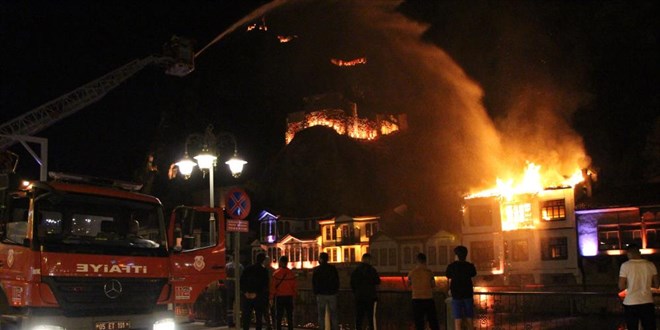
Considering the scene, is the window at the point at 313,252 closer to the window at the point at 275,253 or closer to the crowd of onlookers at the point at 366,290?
the window at the point at 275,253

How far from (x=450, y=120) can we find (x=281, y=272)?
76111mm

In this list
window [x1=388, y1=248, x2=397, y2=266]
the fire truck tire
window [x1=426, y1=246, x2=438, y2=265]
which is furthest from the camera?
window [x1=388, y1=248, x2=397, y2=266]

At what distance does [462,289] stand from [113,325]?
662cm

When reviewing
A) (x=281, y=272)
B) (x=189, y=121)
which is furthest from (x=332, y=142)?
(x=281, y=272)

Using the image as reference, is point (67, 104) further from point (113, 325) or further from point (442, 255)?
point (442, 255)

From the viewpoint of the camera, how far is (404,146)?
96.0 m

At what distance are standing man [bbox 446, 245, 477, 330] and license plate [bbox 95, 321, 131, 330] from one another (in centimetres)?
622

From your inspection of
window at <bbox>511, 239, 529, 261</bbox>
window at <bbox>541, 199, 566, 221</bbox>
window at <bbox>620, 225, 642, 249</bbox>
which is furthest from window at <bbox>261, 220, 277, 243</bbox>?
window at <bbox>620, 225, 642, 249</bbox>

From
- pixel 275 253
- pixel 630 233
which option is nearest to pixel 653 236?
pixel 630 233

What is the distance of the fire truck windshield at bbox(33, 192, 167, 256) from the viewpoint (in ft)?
33.1

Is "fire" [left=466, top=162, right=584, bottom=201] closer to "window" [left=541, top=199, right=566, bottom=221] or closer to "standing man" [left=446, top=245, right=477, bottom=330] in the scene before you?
"window" [left=541, top=199, right=566, bottom=221]

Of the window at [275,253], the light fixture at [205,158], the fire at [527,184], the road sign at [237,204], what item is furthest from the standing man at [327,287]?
the window at [275,253]

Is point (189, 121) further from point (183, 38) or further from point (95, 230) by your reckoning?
point (95, 230)

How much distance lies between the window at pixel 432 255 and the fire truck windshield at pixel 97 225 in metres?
46.3
